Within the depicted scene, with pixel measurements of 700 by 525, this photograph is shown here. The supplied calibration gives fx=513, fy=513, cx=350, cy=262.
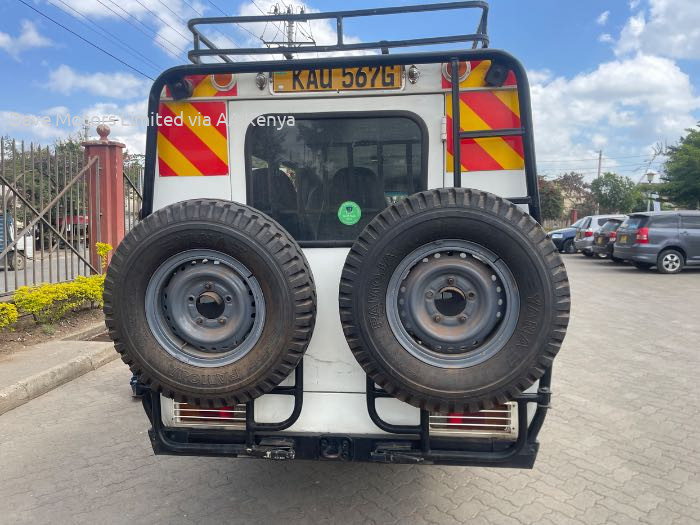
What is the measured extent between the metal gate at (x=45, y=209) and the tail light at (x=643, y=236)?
13648mm

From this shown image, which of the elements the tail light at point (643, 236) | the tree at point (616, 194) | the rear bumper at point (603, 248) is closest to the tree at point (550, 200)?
the tree at point (616, 194)

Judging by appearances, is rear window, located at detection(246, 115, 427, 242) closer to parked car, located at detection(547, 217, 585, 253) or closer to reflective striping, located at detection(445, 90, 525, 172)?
reflective striping, located at detection(445, 90, 525, 172)

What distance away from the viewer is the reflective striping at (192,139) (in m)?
2.77

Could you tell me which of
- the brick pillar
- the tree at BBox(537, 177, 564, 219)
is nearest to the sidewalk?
the brick pillar

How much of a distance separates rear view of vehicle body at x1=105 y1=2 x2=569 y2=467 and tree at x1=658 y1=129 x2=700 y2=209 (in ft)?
84.4

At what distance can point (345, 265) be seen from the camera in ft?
7.62

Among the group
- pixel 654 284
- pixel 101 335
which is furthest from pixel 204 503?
pixel 654 284

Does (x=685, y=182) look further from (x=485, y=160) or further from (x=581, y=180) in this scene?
(x=581, y=180)

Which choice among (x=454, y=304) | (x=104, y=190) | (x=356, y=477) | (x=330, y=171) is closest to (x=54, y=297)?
(x=104, y=190)

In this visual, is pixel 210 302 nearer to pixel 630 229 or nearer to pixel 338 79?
pixel 338 79

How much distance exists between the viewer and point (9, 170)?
7.14 meters

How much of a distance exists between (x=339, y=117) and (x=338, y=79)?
0.19 metres

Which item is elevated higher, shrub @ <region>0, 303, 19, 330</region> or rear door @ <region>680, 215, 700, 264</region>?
rear door @ <region>680, 215, 700, 264</region>

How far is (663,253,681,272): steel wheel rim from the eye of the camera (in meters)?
14.4
